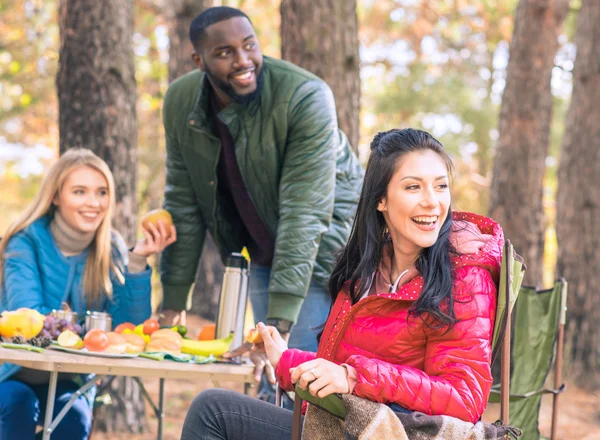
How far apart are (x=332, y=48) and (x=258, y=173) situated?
1688 millimetres

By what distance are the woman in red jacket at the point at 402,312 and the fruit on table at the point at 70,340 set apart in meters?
0.77

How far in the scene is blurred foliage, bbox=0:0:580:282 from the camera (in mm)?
13617

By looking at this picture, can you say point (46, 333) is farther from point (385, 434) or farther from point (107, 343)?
point (385, 434)

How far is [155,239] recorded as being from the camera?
3.61 m

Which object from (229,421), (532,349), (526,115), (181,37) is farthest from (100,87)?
(526,115)

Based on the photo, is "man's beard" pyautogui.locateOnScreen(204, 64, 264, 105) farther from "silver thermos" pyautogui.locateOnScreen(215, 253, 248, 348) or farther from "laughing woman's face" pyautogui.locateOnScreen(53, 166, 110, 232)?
"laughing woman's face" pyautogui.locateOnScreen(53, 166, 110, 232)

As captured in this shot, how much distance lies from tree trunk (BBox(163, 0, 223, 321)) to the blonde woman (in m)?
4.51

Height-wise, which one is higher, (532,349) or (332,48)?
(332,48)

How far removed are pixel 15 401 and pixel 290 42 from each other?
105 inches

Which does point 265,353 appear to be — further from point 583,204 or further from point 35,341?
point 583,204

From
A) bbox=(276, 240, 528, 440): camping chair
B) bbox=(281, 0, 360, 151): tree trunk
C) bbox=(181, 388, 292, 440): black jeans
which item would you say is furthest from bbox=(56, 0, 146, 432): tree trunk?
bbox=(276, 240, 528, 440): camping chair

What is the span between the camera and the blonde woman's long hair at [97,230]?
3.73 meters

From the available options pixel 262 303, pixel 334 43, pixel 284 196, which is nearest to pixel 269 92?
pixel 284 196

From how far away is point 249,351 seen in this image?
10.3 feet
